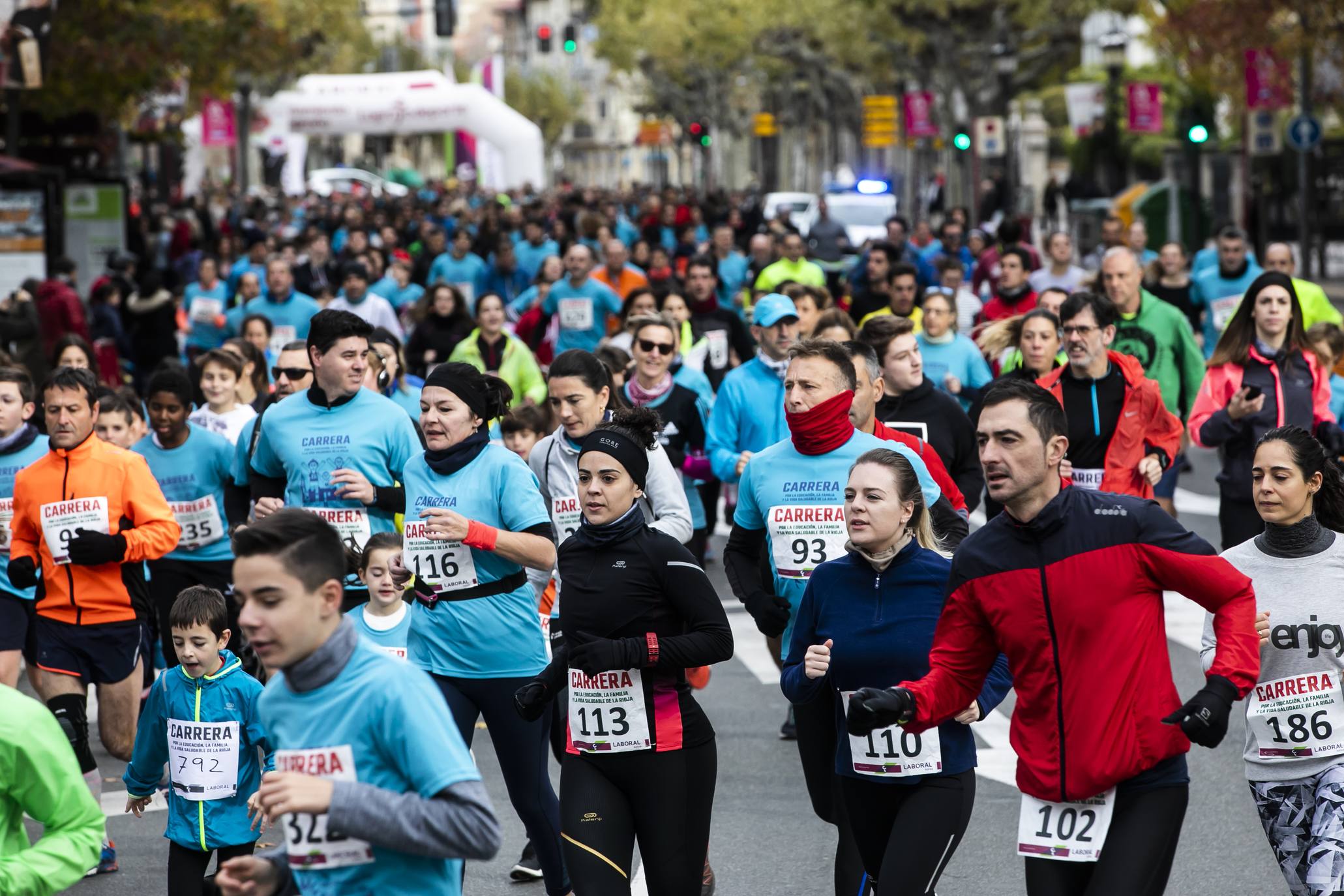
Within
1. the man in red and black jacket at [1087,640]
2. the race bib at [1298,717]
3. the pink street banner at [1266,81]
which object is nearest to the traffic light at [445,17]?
the pink street banner at [1266,81]

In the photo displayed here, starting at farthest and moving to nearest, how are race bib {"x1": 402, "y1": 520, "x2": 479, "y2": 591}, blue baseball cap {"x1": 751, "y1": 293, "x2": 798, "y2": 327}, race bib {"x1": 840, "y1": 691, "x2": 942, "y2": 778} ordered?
1. blue baseball cap {"x1": 751, "y1": 293, "x2": 798, "y2": 327}
2. race bib {"x1": 402, "y1": 520, "x2": 479, "y2": 591}
3. race bib {"x1": 840, "y1": 691, "x2": 942, "y2": 778}

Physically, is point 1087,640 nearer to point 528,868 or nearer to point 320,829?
point 320,829

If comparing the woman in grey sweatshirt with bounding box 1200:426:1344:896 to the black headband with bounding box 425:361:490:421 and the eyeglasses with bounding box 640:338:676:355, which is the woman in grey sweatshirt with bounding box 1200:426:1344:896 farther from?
the eyeglasses with bounding box 640:338:676:355

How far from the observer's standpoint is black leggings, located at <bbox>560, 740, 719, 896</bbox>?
569 centimetres

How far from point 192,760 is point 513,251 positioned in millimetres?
17508

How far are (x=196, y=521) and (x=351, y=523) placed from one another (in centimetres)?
158

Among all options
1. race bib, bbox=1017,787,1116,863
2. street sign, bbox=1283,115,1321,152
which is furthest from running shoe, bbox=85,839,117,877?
street sign, bbox=1283,115,1321,152

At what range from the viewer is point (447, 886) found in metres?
4.10

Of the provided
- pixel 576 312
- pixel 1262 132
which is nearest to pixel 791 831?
pixel 576 312

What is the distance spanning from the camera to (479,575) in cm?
649

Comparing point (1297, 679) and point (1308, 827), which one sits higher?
point (1297, 679)

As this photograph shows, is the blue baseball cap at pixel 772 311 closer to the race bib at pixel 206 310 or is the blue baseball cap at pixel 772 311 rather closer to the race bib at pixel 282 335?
the race bib at pixel 282 335

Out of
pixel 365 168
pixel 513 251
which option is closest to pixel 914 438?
pixel 513 251

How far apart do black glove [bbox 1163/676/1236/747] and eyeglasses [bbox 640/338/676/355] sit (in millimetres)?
5732
